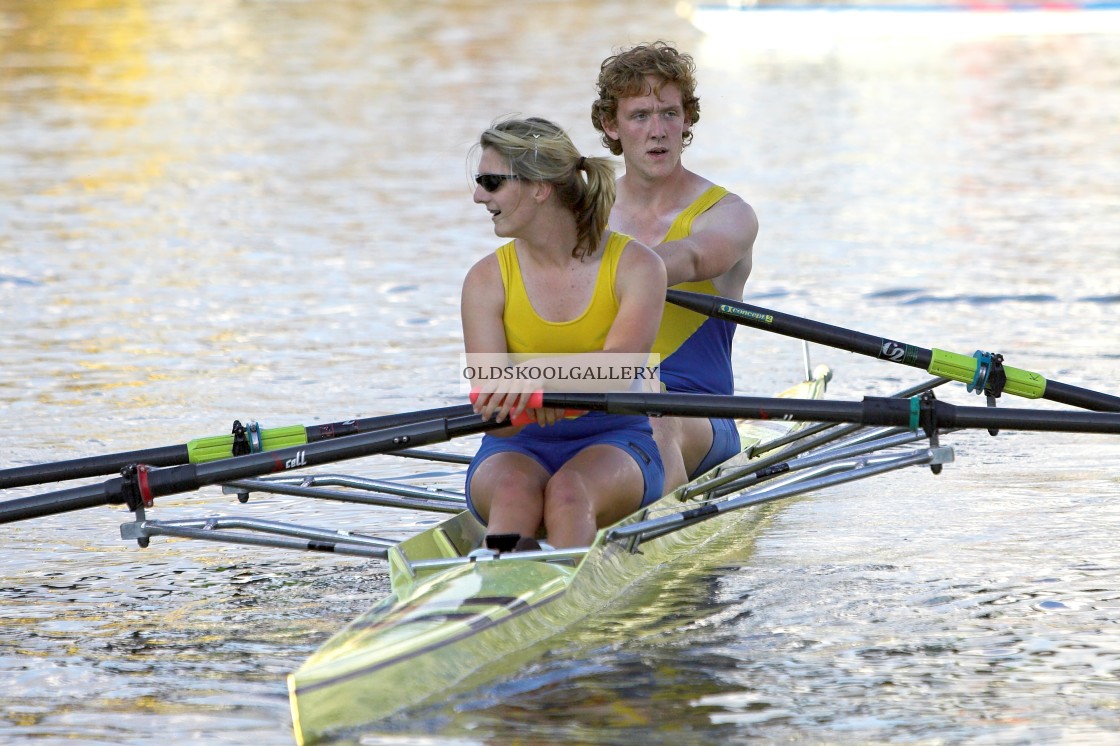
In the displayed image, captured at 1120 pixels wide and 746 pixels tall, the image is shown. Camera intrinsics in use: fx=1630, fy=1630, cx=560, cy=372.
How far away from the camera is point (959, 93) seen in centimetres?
2300

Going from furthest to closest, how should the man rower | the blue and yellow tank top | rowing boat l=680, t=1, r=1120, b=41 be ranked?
rowing boat l=680, t=1, r=1120, b=41, the blue and yellow tank top, the man rower

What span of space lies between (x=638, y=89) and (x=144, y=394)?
3783 mm

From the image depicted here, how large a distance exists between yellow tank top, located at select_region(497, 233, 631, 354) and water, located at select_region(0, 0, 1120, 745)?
85cm

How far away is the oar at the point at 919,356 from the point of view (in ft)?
18.9

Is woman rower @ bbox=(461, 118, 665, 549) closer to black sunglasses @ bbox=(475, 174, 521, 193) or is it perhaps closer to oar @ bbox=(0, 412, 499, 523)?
black sunglasses @ bbox=(475, 174, 521, 193)

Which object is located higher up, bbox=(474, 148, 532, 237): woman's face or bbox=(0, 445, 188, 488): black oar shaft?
bbox=(474, 148, 532, 237): woman's face

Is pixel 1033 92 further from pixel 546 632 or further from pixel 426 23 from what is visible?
pixel 546 632

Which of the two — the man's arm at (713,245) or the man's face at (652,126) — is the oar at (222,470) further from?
the man's face at (652,126)

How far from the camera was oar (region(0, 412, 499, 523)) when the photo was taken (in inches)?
189

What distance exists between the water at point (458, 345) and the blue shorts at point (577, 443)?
17.9 inches

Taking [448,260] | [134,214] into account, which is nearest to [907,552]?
[448,260]

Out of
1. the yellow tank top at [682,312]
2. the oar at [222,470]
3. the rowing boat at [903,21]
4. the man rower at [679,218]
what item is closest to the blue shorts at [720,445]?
the man rower at [679,218]

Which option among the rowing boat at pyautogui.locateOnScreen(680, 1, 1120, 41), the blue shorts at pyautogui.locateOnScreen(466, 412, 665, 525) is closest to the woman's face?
the blue shorts at pyautogui.locateOnScreen(466, 412, 665, 525)

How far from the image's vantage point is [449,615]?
14.3 feet
